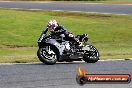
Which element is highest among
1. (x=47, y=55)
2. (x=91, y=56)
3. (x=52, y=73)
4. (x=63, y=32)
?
(x=63, y=32)

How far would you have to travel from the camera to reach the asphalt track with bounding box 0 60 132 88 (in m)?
12.0

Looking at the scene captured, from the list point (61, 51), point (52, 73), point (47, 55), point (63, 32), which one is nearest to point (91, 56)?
point (61, 51)

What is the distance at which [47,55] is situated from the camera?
16.3m

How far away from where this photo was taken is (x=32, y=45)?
2578 cm

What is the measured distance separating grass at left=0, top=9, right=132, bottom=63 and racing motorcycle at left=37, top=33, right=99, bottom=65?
18.3 ft

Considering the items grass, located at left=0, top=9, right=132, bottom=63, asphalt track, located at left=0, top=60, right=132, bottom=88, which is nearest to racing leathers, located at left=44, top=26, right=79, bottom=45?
asphalt track, located at left=0, top=60, right=132, bottom=88

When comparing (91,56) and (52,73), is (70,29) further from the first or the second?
(52,73)

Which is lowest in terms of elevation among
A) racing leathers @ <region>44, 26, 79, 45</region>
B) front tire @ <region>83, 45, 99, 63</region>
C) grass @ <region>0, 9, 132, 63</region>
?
grass @ <region>0, 9, 132, 63</region>

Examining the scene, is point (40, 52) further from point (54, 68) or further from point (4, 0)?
point (4, 0)

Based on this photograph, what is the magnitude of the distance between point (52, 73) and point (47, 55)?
7.71 feet

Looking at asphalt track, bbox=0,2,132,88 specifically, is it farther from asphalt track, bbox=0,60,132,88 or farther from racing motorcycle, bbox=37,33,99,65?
racing motorcycle, bbox=37,33,99,65

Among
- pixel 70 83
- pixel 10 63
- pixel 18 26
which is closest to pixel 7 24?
pixel 18 26

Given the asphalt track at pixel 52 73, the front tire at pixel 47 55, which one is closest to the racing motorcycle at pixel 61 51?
the front tire at pixel 47 55

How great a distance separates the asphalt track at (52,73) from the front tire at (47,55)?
210mm
